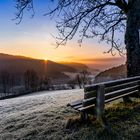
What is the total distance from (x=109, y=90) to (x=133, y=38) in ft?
12.7

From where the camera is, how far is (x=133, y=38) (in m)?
11.6

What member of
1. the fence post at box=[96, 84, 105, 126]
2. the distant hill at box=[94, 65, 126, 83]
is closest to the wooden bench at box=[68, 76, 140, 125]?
the fence post at box=[96, 84, 105, 126]

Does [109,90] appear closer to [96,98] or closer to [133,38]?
[96,98]

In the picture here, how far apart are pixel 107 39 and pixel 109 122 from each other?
891 cm

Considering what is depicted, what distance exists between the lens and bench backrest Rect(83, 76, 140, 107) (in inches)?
301

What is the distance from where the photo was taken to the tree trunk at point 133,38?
37.9 ft

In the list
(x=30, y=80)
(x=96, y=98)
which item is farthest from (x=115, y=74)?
(x=30, y=80)

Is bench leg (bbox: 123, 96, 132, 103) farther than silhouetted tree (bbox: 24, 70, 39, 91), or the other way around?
silhouetted tree (bbox: 24, 70, 39, 91)

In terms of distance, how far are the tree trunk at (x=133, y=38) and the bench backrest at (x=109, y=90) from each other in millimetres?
935

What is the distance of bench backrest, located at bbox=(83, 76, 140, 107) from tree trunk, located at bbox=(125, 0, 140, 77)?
36.8 inches

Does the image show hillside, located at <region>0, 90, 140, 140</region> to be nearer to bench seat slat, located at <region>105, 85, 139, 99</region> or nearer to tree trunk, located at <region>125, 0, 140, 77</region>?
bench seat slat, located at <region>105, 85, 139, 99</region>

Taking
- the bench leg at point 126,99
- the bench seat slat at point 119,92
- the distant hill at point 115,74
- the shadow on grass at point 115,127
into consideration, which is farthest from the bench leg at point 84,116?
the distant hill at point 115,74

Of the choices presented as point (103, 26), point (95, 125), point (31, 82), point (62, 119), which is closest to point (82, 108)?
point (95, 125)

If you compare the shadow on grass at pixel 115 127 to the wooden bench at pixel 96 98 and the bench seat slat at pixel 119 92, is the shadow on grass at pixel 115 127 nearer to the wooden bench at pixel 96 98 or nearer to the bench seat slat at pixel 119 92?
the wooden bench at pixel 96 98
